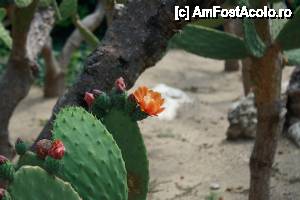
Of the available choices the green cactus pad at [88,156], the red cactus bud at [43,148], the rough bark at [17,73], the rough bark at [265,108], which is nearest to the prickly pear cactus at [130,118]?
the green cactus pad at [88,156]

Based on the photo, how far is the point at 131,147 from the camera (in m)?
1.57

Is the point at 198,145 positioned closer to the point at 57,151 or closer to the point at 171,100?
the point at 171,100

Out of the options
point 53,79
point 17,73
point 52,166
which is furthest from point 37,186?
point 53,79

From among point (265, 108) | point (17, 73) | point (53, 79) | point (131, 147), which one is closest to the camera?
point (131, 147)

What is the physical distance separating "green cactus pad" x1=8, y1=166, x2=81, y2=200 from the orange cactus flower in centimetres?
28

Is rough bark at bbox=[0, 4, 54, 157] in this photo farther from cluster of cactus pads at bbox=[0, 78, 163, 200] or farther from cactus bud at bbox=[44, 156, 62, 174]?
cactus bud at bbox=[44, 156, 62, 174]

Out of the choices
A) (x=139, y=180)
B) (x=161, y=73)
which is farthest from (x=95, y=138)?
(x=161, y=73)

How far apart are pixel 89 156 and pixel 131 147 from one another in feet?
0.78

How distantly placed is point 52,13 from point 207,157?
116cm

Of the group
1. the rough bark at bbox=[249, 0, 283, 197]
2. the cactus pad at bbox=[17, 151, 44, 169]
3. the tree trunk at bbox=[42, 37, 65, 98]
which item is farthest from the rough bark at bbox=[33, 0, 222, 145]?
the tree trunk at bbox=[42, 37, 65, 98]

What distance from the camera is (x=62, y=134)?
135cm

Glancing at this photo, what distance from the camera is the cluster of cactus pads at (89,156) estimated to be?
1.21m

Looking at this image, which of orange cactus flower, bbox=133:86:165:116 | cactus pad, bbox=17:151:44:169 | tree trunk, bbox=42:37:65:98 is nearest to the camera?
cactus pad, bbox=17:151:44:169

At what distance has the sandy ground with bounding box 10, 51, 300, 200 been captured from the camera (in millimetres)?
3018
